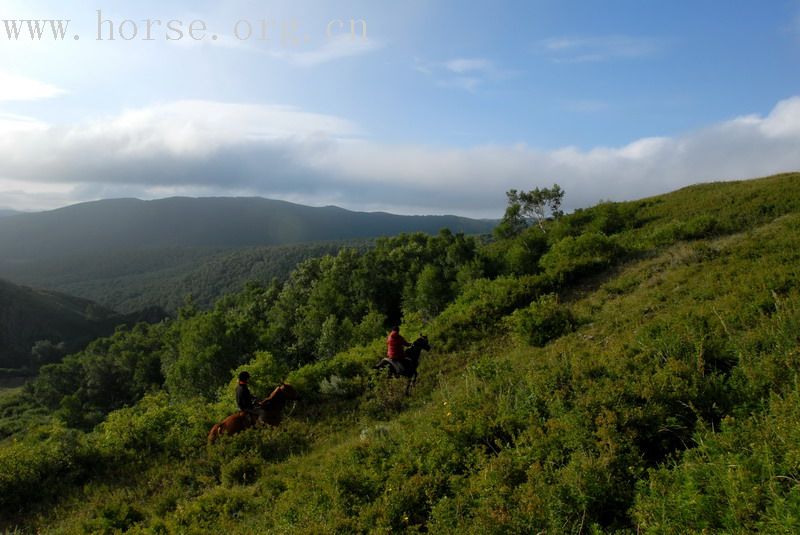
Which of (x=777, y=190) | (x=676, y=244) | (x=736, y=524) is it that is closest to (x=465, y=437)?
(x=736, y=524)

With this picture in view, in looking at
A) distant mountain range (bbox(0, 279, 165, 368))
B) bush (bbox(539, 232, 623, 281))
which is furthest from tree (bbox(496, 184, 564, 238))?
distant mountain range (bbox(0, 279, 165, 368))

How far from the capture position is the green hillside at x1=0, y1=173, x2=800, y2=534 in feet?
15.8

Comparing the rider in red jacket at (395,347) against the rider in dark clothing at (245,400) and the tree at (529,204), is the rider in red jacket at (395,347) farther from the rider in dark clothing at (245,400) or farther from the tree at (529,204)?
the tree at (529,204)

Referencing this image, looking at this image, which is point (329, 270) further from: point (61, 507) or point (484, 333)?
point (61, 507)

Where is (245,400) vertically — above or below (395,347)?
below

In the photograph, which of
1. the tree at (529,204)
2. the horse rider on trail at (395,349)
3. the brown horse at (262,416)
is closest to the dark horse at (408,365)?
the horse rider on trail at (395,349)

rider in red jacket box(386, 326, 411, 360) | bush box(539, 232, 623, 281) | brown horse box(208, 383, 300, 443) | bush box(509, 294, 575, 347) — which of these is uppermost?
bush box(539, 232, 623, 281)

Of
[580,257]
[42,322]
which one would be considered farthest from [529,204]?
[42,322]

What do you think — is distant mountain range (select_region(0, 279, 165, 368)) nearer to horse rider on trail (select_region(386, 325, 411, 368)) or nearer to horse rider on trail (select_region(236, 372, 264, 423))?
horse rider on trail (select_region(236, 372, 264, 423))

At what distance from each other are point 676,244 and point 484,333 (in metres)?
10.2

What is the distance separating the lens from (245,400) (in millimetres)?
11203

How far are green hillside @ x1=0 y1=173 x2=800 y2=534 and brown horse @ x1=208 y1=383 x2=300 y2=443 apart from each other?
37cm

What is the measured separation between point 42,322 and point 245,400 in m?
189

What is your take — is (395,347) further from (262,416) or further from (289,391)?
(262,416)
